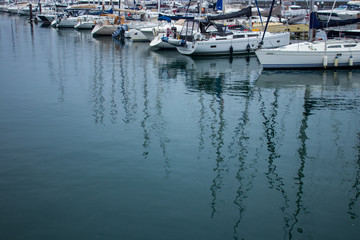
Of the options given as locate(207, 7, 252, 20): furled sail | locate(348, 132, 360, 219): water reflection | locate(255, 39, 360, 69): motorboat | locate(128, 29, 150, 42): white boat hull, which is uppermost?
locate(207, 7, 252, 20): furled sail

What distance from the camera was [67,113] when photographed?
22.2m

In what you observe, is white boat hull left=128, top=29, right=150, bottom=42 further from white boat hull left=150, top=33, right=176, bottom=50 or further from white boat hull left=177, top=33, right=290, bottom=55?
white boat hull left=177, top=33, right=290, bottom=55

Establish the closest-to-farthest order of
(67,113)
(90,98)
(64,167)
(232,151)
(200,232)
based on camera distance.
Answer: (200,232)
(64,167)
(232,151)
(67,113)
(90,98)

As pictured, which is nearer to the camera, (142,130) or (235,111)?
(142,130)

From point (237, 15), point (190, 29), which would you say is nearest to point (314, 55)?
point (237, 15)

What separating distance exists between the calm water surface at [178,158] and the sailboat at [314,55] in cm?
346

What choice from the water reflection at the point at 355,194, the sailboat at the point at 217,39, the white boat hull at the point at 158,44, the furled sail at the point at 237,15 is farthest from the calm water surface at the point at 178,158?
the white boat hull at the point at 158,44

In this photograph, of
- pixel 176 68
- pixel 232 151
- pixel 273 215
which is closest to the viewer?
pixel 273 215

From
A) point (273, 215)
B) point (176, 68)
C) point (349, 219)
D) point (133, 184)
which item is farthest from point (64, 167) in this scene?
point (176, 68)

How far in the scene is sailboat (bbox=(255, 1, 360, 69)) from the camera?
34.9m

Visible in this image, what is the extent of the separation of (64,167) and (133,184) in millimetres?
3081

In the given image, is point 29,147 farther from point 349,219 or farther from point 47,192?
point 349,219

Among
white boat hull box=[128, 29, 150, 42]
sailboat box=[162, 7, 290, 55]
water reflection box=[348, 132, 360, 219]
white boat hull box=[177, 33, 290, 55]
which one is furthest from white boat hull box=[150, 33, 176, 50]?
water reflection box=[348, 132, 360, 219]

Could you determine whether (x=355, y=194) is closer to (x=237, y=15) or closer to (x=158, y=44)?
(x=237, y=15)
